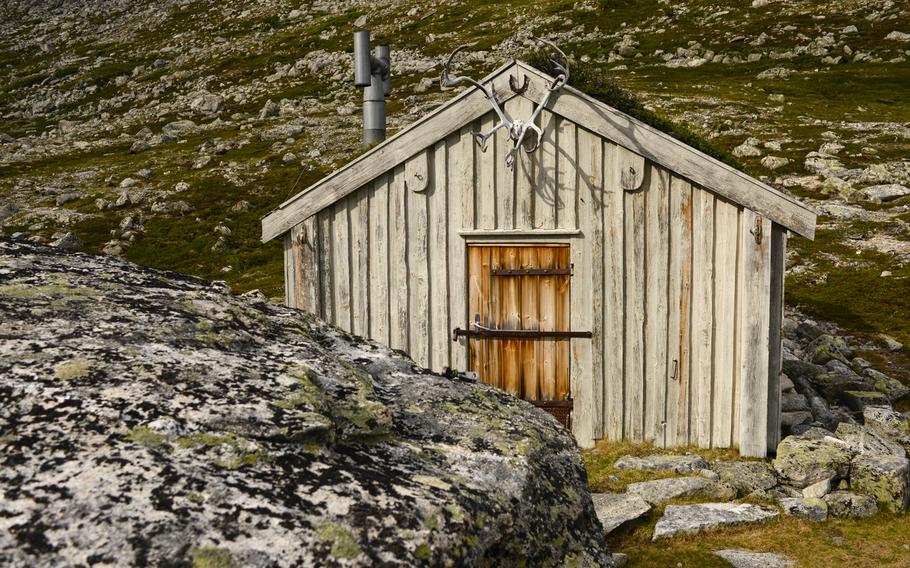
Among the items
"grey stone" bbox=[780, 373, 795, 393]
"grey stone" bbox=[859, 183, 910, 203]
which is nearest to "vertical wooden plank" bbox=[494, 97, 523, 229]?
"grey stone" bbox=[780, 373, 795, 393]

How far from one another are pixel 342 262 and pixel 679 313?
4.71 metres

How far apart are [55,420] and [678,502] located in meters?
7.63

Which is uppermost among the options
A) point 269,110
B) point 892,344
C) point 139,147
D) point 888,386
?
point 269,110

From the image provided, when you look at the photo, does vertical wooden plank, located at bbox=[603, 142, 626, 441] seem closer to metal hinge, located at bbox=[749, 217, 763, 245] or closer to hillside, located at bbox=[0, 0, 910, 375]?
metal hinge, located at bbox=[749, 217, 763, 245]

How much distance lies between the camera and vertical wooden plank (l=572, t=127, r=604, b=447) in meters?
10.7

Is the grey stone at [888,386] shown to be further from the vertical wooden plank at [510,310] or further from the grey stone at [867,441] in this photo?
the vertical wooden plank at [510,310]

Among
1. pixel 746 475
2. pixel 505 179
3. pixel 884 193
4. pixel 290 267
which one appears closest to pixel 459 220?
pixel 505 179

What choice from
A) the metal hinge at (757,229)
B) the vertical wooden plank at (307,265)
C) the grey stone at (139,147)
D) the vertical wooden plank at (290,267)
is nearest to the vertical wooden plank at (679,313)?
the metal hinge at (757,229)

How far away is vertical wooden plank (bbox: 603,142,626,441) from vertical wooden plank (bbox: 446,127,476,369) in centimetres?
183

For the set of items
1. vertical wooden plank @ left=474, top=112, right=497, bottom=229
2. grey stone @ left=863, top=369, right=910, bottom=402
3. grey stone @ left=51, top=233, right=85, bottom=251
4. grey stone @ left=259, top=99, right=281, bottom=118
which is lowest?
grey stone @ left=863, top=369, right=910, bottom=402

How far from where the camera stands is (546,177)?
1089 centimetres

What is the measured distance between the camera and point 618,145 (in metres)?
10.6

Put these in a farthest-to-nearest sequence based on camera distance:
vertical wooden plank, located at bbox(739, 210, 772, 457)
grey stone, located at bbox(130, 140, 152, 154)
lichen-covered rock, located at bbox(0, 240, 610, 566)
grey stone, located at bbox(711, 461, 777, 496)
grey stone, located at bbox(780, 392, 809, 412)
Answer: grey stone, located at bbox(130, 140, 152, 154)
grey stone, located at bbox(780, 392, 809, 412)
vertical wooden plank, located at bbox(739, 210, 772, 457)
grey stone, located at bbox(711, 461, 777, 496)
lichen-covered rock, located at bbox(0, 240, 610, 566)

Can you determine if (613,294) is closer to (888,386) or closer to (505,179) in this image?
(505,179)
